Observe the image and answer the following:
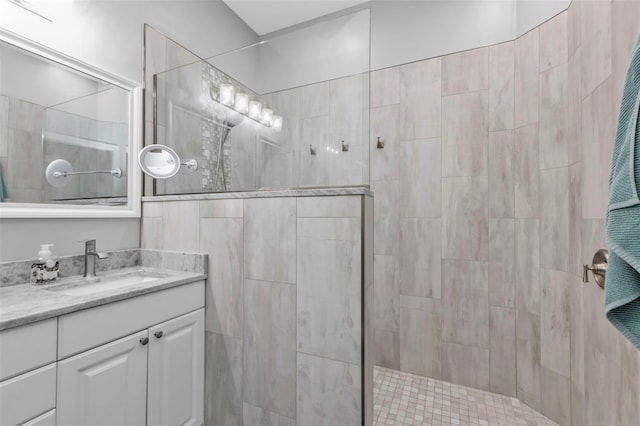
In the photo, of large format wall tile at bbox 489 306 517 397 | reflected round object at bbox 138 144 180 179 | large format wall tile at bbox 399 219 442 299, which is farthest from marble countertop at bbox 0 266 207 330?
large format wall tile at bbox 489 306 517 397

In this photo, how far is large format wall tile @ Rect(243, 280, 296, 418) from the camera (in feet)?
4.35

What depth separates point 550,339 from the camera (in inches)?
66.8

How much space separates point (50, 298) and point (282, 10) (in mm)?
2767

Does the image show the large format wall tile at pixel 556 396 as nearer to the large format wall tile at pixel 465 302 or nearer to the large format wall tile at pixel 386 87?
the large format wall tile at pixel 465 302

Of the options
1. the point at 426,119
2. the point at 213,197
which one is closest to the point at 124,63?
the point at 213,197

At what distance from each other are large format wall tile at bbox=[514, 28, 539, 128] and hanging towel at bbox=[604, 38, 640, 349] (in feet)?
4.87

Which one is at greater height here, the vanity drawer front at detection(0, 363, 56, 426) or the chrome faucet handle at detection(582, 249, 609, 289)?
the chrome faucet handle at detection(582, 249, 609, 289)

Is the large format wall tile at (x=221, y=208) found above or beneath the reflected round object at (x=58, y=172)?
beneath

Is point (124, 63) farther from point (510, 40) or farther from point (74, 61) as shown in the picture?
point (510, 40)

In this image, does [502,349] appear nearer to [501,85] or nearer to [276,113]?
[501,85]

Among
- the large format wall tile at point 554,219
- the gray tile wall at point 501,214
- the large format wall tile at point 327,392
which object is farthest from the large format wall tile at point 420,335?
the large format wall tile at point 327,392

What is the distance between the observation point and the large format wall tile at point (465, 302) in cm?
198

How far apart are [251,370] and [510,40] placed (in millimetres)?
2634

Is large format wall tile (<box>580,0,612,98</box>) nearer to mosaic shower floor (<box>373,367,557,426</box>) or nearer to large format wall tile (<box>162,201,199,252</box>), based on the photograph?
mosaic shower floor (<box>373,367,557,426</box>)
